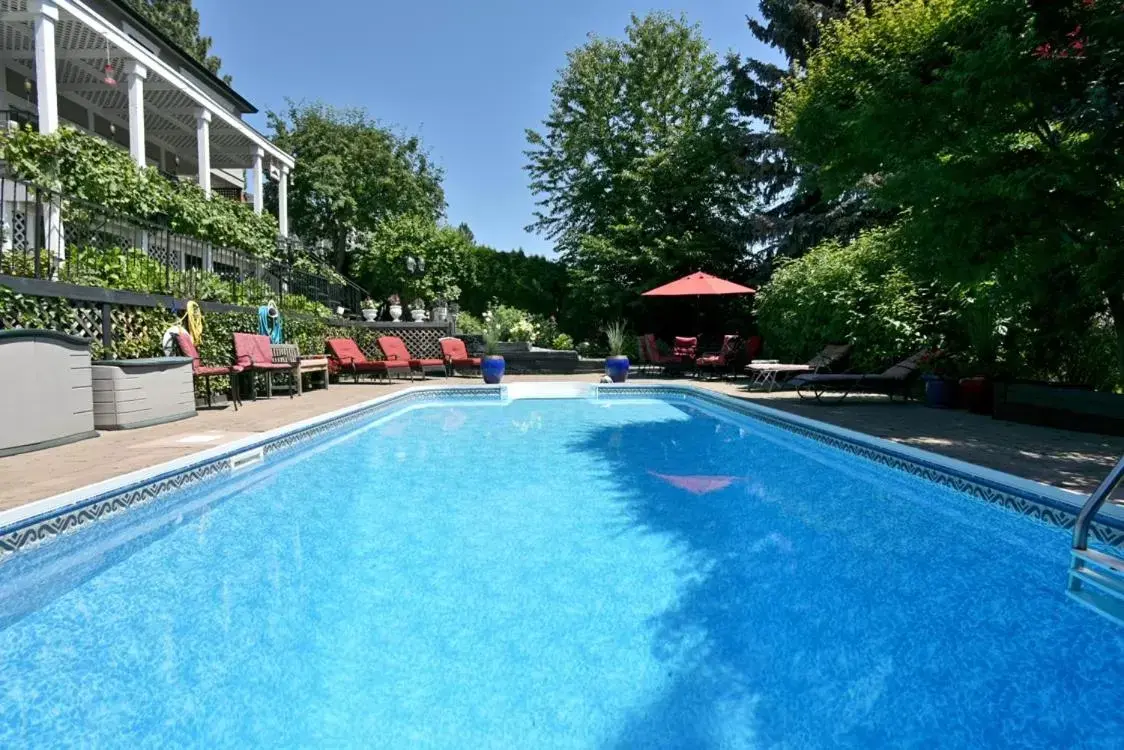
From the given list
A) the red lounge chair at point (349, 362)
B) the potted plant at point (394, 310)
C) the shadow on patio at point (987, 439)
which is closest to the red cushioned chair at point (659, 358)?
the shadow on patio at point (987, 439)

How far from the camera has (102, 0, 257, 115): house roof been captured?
1507cm

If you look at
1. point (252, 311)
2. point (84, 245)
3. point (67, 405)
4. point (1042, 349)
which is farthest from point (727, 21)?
point (67, 405)

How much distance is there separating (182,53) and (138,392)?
49.4ft

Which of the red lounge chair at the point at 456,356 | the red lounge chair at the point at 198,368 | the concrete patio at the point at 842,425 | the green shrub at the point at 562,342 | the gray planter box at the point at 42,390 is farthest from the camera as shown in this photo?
the green shrub at the point at 562,342

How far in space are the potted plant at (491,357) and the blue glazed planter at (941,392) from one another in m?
8.09

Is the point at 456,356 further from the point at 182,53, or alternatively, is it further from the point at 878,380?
the point at 182,53

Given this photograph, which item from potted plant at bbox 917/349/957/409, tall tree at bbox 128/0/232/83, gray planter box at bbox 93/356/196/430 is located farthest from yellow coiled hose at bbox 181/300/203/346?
tall tree at bbox 128/0/232/83

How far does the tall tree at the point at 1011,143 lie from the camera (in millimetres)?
5262

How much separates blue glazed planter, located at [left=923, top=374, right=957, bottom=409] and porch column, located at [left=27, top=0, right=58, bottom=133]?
14017mm

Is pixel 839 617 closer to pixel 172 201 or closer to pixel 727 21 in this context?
pixel 172 201

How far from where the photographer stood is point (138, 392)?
6.76 meters

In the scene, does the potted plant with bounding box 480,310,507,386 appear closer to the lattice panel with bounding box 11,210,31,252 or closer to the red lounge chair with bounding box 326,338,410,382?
the red lounge chair with bounding box 326,338,410,382

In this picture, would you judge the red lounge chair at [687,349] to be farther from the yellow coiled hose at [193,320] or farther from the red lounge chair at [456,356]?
the yellow coiled hose at [193,320]

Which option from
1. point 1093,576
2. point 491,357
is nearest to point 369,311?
point 491,357
